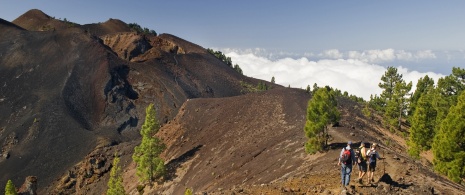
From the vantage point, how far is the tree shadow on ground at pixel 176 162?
5228 centimetres

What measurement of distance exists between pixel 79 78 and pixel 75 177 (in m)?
40.6

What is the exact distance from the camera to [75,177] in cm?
6316

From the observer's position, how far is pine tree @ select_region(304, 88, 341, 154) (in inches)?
1305

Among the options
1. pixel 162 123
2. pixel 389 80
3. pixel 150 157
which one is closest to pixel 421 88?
pixel 389 80

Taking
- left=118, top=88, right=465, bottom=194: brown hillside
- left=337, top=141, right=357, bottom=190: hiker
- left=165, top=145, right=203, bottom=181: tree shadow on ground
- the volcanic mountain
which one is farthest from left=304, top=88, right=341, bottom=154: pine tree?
left=165, top=145, right=203, bottom=181: tree shadow on ground

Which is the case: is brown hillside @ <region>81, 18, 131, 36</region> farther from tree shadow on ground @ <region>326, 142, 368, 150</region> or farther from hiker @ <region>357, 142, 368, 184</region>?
hiker @ <region>357, 142, 368, 184</region>

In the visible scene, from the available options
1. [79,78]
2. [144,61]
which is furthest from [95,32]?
[79,78]

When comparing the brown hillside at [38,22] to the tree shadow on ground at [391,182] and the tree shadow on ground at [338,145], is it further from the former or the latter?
the tree shadow on ground at [391,182]

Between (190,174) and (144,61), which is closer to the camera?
(190,174)

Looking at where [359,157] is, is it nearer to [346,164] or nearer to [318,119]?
[346,164]

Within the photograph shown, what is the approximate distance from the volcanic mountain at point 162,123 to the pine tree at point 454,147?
15.0ft

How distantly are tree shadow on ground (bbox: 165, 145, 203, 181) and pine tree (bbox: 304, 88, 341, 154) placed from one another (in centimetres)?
2547

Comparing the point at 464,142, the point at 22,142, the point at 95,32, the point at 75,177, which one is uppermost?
the point at 95,32

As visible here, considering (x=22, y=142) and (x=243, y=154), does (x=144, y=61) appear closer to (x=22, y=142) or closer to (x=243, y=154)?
(x=22, y=142)
